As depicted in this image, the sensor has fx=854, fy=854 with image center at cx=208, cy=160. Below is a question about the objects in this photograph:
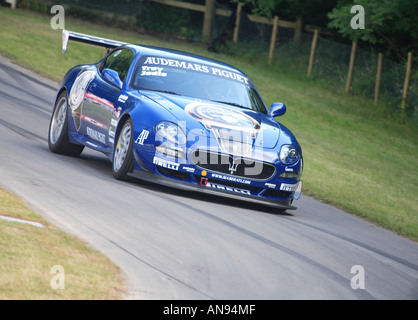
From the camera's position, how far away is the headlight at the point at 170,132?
877 cm

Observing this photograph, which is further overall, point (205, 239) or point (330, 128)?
point (330, 128)

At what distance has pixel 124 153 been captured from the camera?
910cm

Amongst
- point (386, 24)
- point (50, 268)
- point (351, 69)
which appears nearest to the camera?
point (50, 268)

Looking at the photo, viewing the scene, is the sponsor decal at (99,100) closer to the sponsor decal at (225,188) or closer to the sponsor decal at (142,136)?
the sponsor decal at (142,136)

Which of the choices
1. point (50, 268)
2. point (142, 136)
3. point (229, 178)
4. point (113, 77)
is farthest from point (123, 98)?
point (50, 268)

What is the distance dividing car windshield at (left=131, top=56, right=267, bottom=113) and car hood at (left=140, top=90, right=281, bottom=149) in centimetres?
27

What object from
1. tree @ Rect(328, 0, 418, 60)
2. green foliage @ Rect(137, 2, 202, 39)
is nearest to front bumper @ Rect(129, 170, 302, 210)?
tree @ Rect(328, 0, 418, 60)

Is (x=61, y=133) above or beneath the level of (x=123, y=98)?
beneath

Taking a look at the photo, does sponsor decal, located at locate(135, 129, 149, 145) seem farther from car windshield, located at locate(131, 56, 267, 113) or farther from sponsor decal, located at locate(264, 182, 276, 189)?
sponsor decal, located at locate(264, 182, 276, 189)

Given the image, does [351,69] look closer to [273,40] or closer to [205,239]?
[273,40]

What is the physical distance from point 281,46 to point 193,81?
2290cm

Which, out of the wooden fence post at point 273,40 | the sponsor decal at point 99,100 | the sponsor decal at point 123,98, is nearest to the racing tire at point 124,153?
the sponsor decal at point 123,98

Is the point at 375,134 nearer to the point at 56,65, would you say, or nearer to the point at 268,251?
the point at 56,65

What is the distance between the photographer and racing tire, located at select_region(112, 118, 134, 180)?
352 inches
